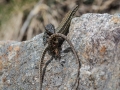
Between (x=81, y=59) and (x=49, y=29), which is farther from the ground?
(x=49, y=29)

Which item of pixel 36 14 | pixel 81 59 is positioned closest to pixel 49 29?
pixel 81 59

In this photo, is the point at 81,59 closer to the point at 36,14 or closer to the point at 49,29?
the point at 49,29

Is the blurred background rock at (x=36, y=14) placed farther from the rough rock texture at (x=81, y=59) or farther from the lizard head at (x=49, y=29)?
the lizard head at (x=49, y=29)

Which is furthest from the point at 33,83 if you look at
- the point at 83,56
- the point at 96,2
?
the point at 96,2

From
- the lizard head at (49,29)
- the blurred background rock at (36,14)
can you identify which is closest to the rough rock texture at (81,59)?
the lizard head at (49,29)

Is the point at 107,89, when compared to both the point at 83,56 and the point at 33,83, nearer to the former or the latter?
the point at 83,56
